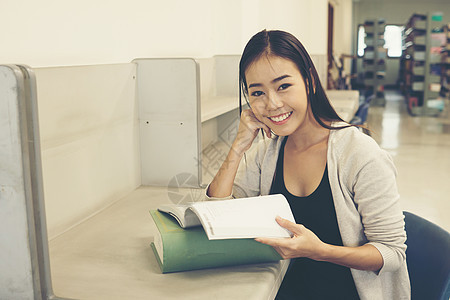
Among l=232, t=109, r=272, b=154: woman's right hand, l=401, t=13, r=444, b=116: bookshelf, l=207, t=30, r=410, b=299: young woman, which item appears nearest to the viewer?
l=207, t=30, r=410, b=299: young woman

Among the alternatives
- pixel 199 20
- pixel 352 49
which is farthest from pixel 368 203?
pixel 352 49

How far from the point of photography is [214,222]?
1.04 metres

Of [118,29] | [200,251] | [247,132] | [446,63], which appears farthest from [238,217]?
[446,63]

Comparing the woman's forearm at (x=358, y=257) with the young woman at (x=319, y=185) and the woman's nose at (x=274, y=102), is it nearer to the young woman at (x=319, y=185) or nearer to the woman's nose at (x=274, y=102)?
the young woman at (x=319, y=185)

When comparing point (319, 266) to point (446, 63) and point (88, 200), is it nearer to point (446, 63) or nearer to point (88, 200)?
point (88, 200)

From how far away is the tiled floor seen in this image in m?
3.93

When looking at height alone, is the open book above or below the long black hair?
Answer: below

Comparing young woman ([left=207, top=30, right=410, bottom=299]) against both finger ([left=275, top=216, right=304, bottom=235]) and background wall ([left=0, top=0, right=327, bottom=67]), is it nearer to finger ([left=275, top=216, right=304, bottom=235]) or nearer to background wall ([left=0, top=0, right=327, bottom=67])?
finger ([left=275, top=216, right=304, bottom=235])

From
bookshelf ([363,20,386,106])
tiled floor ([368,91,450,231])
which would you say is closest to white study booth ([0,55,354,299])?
tiled floor ([368,91,450,231])

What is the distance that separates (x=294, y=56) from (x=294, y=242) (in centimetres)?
51

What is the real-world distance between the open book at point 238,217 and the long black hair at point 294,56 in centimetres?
34

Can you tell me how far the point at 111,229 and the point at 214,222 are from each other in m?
0.52

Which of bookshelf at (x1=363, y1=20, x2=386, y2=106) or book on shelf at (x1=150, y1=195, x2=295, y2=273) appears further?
bookshelf at (x1=363, y1=20, x2=386, y2=106)

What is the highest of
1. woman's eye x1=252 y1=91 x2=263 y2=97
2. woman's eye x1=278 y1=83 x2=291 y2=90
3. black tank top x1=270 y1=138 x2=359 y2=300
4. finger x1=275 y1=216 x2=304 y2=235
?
woman's eye x1=278 y1=83 x2=291 y2=90
